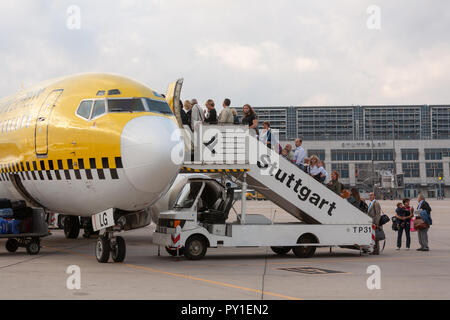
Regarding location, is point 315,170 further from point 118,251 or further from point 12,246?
point 12,246

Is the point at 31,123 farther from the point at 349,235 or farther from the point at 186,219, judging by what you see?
the point at 349,235

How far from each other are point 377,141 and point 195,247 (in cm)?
12712

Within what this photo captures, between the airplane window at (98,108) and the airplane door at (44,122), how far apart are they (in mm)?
1611

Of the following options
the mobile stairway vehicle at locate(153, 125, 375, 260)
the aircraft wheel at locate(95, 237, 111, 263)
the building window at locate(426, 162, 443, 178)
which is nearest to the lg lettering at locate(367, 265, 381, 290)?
the mobile stairway vehicle at locate(153, 125, 375, 260)

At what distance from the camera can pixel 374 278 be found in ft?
41.0

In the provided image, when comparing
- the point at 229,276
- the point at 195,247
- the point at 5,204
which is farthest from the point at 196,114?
the point at 5,204

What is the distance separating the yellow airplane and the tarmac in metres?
1.55

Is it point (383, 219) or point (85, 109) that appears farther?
point (383, 219)

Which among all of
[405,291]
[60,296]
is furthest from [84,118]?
[405,291]

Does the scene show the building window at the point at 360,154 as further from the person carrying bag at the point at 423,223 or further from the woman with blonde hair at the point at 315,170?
the woman with blonde hair at the point at 315,170

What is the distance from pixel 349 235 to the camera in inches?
684

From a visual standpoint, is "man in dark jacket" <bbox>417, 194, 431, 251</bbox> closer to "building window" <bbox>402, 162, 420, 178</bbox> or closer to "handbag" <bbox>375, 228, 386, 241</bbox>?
"handbag" <bbox>375, 228, 386, 241</bbox>
